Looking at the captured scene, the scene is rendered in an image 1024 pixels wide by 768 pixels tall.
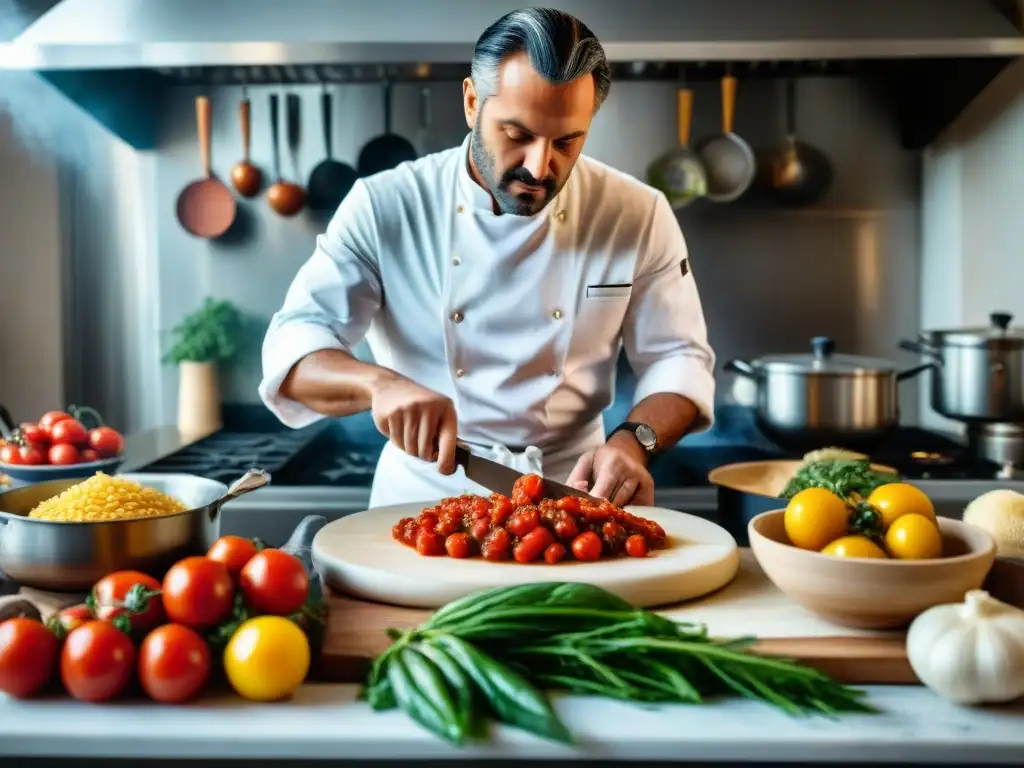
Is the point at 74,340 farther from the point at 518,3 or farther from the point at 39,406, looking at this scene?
the point at 518,3

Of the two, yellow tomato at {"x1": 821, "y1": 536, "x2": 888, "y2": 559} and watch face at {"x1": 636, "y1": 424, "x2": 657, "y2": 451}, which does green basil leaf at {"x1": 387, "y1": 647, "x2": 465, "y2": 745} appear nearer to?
yellow tomato at {"x1": 821, "y1": 536, "x2": 888, "y2": 559}

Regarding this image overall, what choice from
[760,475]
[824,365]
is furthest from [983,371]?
[760,475]

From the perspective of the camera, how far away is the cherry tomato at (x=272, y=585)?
1.04 metres

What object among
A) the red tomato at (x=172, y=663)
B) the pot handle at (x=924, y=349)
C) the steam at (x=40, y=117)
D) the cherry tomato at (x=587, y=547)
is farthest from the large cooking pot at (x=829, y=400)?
the steam at (x=40, y=117)

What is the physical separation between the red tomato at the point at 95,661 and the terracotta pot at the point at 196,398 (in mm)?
2115

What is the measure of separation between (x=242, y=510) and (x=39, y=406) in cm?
101

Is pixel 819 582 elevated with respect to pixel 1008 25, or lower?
lower

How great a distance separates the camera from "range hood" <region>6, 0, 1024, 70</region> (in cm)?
252

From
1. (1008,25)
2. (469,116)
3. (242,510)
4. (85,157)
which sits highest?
(1008,25)

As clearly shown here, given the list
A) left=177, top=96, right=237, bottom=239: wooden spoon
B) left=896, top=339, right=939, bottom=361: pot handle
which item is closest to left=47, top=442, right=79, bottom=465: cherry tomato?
left=177, top=96, right=237, bottom=239: wooden spoon

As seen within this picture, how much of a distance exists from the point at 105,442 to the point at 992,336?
1962 millimetres

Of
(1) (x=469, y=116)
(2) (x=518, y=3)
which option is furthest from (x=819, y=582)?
(2) (x=518, y=3)

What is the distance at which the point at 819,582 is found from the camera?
3.51 feet

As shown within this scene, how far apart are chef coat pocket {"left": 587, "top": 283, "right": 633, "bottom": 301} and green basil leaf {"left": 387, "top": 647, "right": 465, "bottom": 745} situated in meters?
1.01
